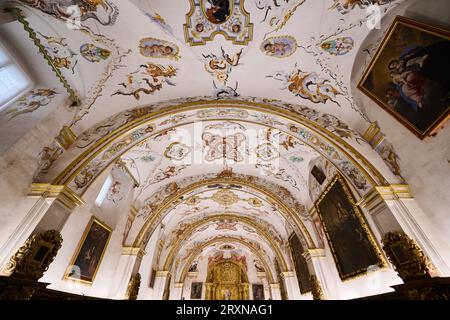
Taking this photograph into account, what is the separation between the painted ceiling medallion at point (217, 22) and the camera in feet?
15.1

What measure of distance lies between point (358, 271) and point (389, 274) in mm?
1147

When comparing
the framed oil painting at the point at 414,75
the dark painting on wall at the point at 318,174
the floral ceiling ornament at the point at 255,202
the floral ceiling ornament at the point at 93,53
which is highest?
the floral ceiling ornament at the point at 255,202

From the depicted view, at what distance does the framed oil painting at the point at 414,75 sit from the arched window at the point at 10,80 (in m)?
8.14

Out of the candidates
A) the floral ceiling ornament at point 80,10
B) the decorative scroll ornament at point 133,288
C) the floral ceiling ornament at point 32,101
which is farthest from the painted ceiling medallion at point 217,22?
the decorative scroll ornament at point 133,288

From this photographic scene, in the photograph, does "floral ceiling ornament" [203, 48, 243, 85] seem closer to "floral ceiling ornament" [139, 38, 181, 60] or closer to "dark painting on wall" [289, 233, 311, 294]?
"floral ceiling ornament" [139, 38, 181, 60]

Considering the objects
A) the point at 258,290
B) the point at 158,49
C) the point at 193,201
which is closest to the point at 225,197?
the point at 193,201

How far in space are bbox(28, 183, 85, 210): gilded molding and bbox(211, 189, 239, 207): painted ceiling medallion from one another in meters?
8.37

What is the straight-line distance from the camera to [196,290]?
21531mm

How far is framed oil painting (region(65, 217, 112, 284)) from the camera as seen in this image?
660 cm

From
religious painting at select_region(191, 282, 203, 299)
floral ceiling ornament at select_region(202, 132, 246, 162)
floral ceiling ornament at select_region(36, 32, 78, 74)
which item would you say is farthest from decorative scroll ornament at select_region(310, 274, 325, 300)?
religious painting at select_region(191, 282, 203, 299)

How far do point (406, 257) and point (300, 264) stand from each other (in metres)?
7.98

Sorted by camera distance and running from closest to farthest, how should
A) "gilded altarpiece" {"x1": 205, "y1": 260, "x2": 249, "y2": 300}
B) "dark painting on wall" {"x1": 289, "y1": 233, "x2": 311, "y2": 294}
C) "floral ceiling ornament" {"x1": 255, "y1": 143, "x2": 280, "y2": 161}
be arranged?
1. "floral ceiling ornament" {"x1": 255, "y1": 143, "x2": 280, "y2": 161}
2. "dark painting on wall" {"x1": 289, "y1": 233, "x2": 311, "y2": 294}
3. "gilded altarpiece" {"x1": 205, "y1": 260, "x2": 249, "y2": 300}

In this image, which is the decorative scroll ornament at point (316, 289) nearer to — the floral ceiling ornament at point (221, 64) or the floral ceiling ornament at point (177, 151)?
the floral ceiling ornament at point (177, 151)
